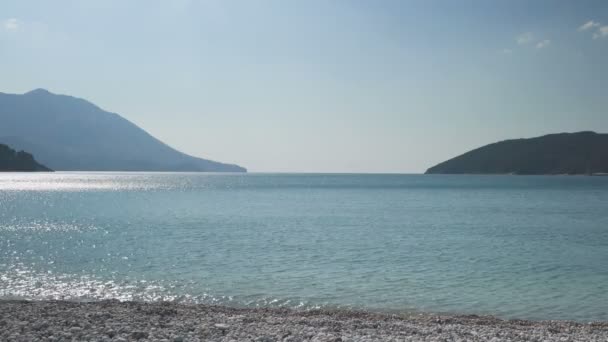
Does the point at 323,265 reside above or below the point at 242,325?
below

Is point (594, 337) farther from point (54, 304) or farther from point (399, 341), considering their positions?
point (54, 304)

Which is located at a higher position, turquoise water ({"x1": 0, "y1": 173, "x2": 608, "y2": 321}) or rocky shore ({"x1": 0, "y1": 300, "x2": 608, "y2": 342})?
rocky shore ({"x1": 0, "y1": 300, "x2": 608, "y2": 342})

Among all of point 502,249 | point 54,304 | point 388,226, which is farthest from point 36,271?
point 388,226

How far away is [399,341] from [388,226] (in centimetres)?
4098

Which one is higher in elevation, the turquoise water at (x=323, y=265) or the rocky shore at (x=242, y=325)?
Result: the rocky shore at (x=242, y=325)

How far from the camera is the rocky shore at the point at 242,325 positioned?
510 inches

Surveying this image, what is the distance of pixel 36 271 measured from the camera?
26.8m

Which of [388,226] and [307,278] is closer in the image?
[307,278]

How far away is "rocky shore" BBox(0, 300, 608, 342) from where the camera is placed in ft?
42.5

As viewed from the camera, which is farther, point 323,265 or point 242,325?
point 323,265

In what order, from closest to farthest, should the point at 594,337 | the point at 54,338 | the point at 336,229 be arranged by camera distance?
the point at 54,338 < the point at 594,337 < the point at 336,229

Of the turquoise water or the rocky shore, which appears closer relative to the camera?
the rocky shore

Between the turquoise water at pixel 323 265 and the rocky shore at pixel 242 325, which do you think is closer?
the rocky shore at pixel 242 325

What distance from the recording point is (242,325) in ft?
48.5
